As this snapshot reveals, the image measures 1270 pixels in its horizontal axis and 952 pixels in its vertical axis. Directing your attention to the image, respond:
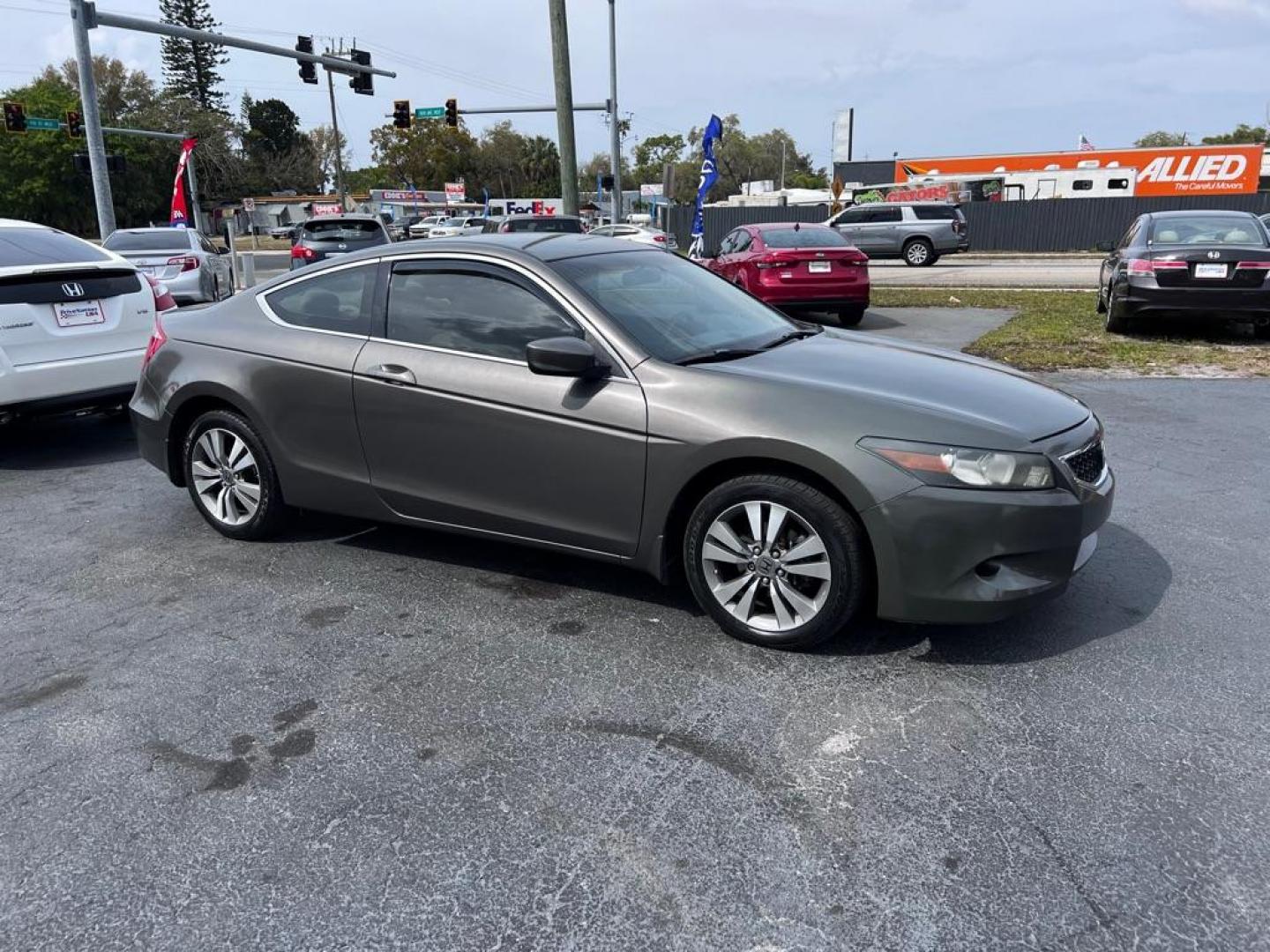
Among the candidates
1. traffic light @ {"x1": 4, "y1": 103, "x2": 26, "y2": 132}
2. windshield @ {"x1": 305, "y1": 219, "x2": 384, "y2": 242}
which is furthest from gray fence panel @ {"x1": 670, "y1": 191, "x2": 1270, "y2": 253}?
traffic light @ {"x1": 4, "y1": 103, "x2": 26, "y2": 132}

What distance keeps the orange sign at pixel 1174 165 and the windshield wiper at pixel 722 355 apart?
42.6 meters

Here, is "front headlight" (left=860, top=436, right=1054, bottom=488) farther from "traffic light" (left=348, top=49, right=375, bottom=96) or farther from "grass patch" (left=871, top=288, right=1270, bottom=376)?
"traffic light" (left=348, top=49, right=375, bottom=96)

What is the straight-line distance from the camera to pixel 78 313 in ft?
21.9

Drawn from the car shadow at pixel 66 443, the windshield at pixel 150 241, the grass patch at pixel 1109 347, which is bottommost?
the car shadow at pixel 66 443

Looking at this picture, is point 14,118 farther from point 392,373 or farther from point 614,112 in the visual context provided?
point 392,373

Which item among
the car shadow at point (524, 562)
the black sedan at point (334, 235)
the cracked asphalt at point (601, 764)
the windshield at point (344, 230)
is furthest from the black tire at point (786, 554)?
the windshield at point (344, 230)

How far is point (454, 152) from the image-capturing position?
319 feet

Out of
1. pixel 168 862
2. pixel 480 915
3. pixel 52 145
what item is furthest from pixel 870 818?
pixel 52 145

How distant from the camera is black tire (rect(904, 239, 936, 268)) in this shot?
2894 cm

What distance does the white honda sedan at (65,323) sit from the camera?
632 cm

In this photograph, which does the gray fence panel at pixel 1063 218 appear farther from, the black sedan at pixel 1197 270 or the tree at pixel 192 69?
the tree at pixel 192 69

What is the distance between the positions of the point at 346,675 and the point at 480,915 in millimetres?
1438

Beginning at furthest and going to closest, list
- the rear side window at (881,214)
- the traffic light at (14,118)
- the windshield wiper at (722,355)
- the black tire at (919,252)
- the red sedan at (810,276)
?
the rear side window at (881,214)
the black tire at (919,252)
the traffic light at (14,118)
the red sedan at (810,276)
the windshield wiper at (722,355)

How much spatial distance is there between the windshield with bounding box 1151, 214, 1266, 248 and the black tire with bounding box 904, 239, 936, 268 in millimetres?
18149
